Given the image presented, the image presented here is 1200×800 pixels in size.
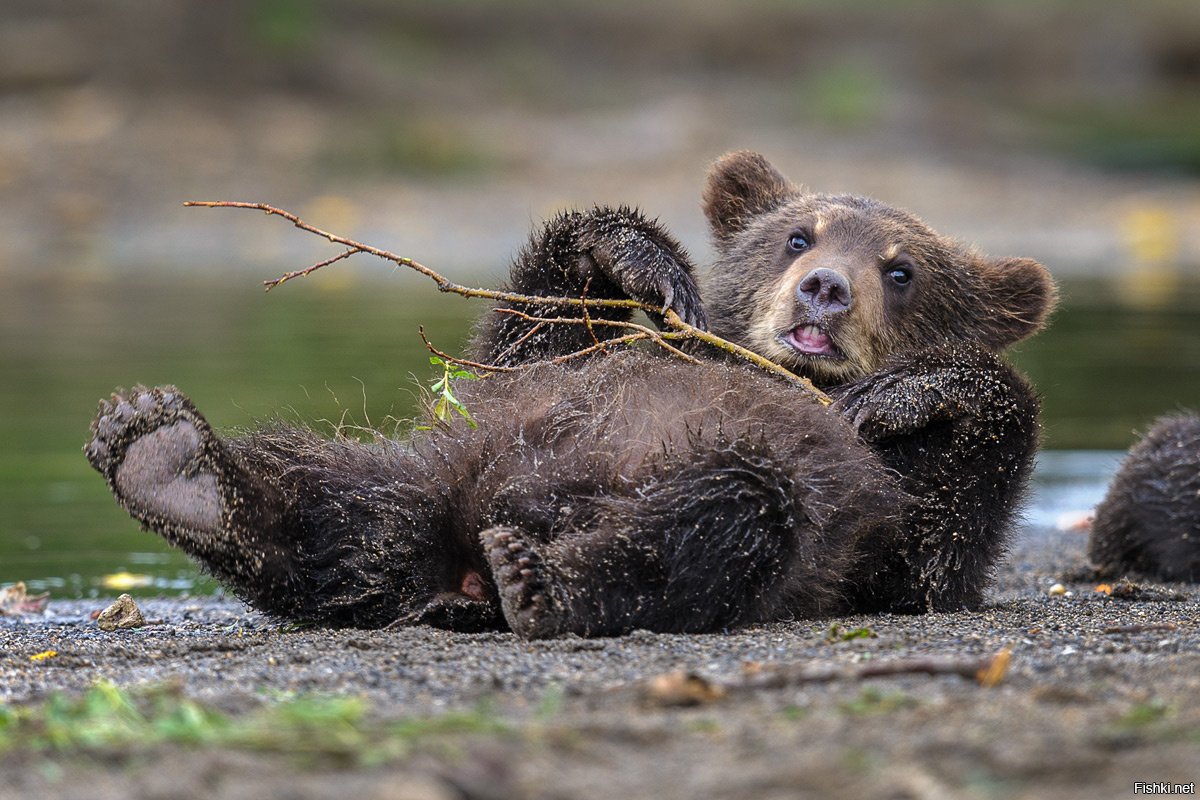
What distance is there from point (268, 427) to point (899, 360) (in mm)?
2067

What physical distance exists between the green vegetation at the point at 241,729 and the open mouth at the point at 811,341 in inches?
109

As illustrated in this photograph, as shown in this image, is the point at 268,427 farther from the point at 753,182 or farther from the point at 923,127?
the point at 923,127

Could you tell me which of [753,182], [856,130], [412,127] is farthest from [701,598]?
[856,130]

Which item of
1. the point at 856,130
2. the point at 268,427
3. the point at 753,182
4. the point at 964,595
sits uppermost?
the point at 856,130

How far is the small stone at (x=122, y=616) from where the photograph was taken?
5.61 metres

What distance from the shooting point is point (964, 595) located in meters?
5.34

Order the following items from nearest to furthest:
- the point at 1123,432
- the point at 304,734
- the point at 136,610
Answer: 1. the point at 304,734
2. the point at 136,610
3. the point at 1123,432

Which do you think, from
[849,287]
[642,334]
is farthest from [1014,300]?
[642,334]

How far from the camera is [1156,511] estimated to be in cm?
693

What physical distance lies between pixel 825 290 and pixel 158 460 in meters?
2.37

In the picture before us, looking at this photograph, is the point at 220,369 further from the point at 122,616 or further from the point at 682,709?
the point at 682,709

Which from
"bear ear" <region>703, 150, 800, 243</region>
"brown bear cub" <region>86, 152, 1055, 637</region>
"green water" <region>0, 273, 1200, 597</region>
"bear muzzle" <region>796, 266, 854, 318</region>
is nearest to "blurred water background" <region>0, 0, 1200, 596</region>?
"green water" <region>0, 273, 1200, 597</region>

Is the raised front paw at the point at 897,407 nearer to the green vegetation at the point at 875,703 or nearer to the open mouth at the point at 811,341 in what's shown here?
the open mouth at the point at 811,341

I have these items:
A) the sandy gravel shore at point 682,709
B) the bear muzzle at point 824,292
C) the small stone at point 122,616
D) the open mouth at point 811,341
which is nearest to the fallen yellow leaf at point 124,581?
the small stone at point 122,616
